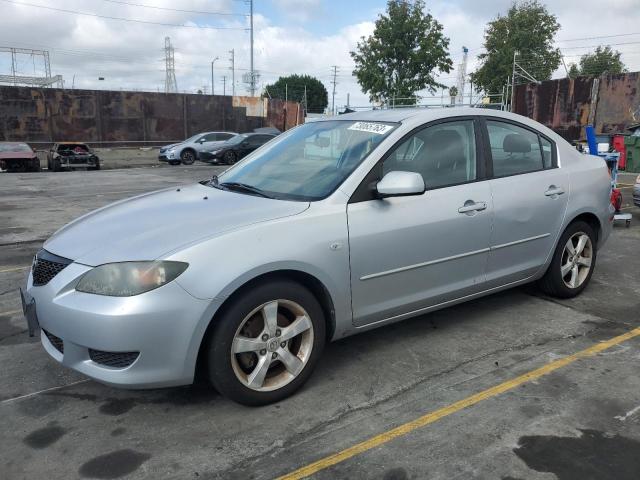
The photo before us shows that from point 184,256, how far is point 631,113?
833 inches

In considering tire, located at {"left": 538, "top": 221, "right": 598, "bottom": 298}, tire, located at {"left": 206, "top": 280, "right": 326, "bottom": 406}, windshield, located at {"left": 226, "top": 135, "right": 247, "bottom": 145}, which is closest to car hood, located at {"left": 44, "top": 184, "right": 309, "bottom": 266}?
tire, located at {"left": 206, "top": 280, "right": 326, "bottom": 406}

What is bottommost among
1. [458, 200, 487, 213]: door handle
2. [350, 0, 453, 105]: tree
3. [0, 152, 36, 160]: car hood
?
[0, 152, 36, 160]: car hood

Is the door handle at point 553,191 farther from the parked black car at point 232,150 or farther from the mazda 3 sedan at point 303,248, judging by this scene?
the parked black car at point 232,150

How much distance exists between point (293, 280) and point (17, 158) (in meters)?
21.3

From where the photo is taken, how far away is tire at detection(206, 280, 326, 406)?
280 cm

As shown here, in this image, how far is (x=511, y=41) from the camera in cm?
4859

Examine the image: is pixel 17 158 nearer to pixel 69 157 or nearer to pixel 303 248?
pixel 69 157

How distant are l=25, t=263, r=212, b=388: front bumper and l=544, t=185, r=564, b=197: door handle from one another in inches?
114

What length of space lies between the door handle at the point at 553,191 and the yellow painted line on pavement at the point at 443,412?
1.17 metres

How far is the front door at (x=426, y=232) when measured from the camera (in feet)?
10.8

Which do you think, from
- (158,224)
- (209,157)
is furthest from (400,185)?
(209,157)

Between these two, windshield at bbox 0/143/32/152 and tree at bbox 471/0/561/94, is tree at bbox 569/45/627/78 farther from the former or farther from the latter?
windshield at bbox 0/143/32/152

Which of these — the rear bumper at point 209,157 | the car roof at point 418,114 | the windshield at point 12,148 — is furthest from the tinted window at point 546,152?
the windshield at point 12,148

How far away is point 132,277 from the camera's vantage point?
2.67 metres
